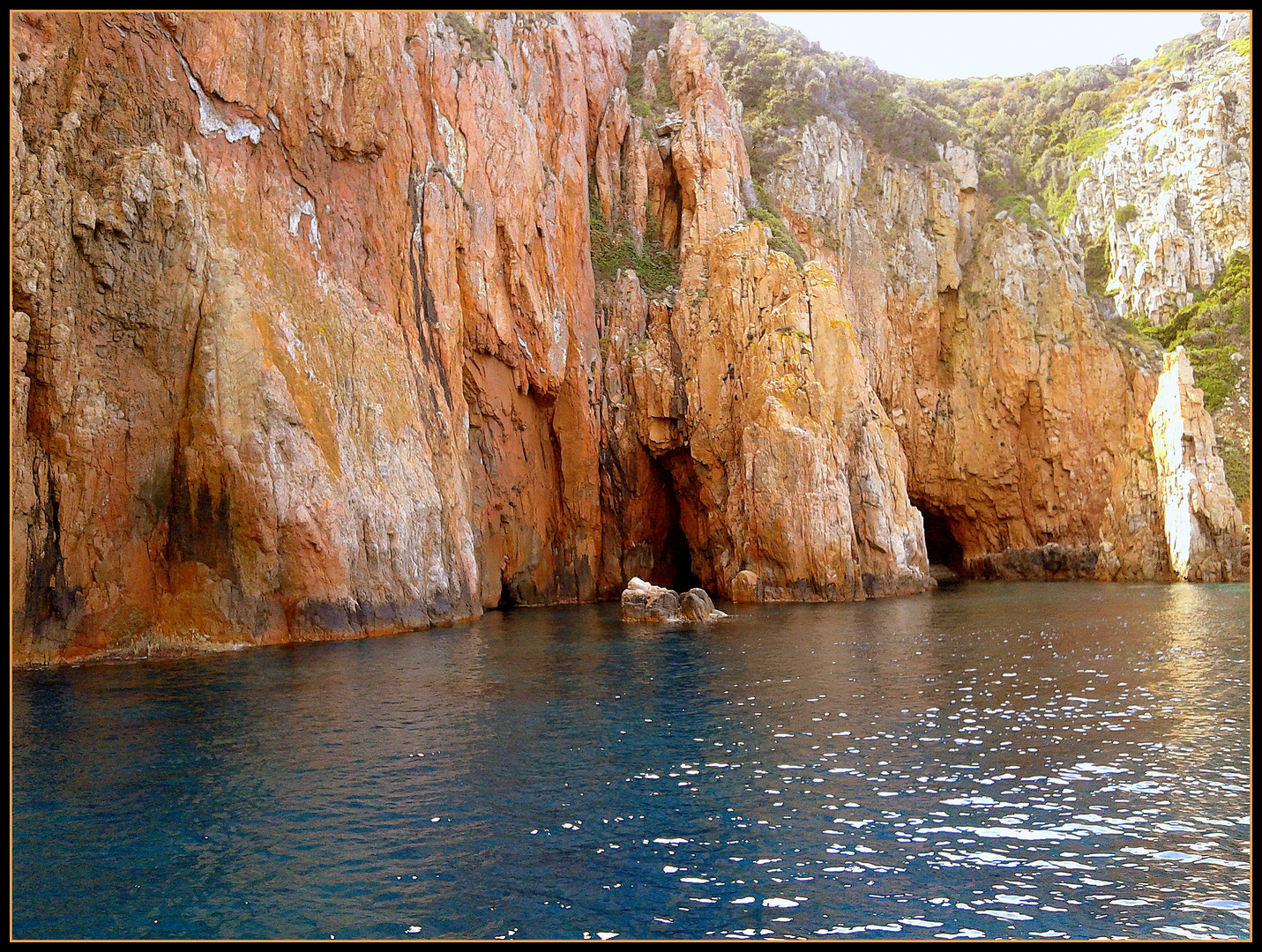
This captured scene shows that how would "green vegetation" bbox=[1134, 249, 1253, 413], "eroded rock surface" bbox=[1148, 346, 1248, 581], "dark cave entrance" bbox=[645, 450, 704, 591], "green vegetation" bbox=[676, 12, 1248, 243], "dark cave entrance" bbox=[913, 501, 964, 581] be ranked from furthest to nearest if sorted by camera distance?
"green vegetation" bbox=[676, 12, 1248, 243] < "dark cave entrance" bbox=[913, 501, 964, 581] < "green vegetation" bbox=[1134, 249, 1253, 413] < "dark cave entrance" bbox=[645, 450, 704, 591] < "eroded rock surface" bbox=[1148, 346, 1248, 581]

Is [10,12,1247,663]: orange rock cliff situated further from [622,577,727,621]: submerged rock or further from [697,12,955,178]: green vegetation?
[622,577,727,621]: submerged rock

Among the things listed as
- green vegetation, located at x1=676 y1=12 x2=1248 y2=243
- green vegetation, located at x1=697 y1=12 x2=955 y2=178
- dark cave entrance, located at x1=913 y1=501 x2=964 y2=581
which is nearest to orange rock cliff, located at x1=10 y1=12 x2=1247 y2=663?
dark cave entrance, located at x1=913 y1=501 x2=964 y2=581

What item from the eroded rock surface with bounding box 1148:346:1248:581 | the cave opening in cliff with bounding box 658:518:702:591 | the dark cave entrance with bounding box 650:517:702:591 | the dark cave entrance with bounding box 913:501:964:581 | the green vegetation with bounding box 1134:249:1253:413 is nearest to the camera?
the eroded rock surface with bounding box 1148:346:1248:581

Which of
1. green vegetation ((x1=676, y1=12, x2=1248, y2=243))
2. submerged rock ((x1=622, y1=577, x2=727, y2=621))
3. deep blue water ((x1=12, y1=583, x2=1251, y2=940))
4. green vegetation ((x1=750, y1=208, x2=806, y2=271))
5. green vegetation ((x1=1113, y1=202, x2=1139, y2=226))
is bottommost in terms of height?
deep blue water ((x1=12, y1=583, x2=1251, y2=940))

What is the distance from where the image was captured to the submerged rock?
3888cm

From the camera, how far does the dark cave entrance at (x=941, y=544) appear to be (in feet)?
235

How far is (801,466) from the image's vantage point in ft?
159

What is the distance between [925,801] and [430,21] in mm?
44753

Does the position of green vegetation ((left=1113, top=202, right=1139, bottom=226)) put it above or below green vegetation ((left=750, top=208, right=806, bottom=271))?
above

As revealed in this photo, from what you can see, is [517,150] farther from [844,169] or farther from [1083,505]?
[1083,505]

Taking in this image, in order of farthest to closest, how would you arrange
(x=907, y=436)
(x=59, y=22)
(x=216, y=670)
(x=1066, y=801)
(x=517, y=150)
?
(x=907, y=436), (x=517, y=150), (x=59, y=22), (x=216, y=670), (x=1066, y=801)

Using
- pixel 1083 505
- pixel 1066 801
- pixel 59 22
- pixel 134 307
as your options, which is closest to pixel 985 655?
pixel 1066 801

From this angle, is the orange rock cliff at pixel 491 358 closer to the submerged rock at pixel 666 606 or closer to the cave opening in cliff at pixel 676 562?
the cave opening in cliff at pixel 676 562

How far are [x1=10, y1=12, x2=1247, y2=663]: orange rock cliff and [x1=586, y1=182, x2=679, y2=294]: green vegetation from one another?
0.88 metres
